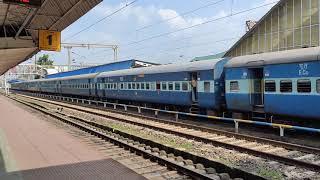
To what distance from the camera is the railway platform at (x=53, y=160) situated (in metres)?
10.0

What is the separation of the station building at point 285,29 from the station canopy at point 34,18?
78.3ft

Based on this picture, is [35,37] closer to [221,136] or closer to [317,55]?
[221,136]

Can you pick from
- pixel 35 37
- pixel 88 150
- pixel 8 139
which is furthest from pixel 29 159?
pixel 35 37

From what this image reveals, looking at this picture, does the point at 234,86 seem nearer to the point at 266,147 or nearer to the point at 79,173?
the point at 266,147

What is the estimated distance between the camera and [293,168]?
10633 mm

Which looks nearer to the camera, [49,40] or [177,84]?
[49,40]

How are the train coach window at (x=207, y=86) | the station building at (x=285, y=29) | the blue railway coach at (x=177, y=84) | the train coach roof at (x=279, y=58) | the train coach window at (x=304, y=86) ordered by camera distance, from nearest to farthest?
the train coach roof at (x=279, y=58)
the train coach window at (x=304, y=86)
the blue railway coach at (x=177, y=84)
the train coach window at (x=207, y=86)
the station building at (x=285, y=29)

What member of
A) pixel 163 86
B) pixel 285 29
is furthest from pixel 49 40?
pixel 285 29

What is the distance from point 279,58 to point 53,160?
9.00 metres

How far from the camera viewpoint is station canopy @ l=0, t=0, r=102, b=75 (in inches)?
656

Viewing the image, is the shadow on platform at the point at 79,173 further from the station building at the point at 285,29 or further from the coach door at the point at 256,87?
the station building at the point at 285,29

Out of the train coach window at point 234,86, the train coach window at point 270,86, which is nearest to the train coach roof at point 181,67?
the train coach window at point 234,86

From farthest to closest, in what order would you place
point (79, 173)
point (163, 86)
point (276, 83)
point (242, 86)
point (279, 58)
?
1. point (163, 86)
2. point (242, 86)
3. point (276, 83)
4. point (279, 58)
5. point (79, 173)

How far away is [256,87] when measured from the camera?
18.1 meters
